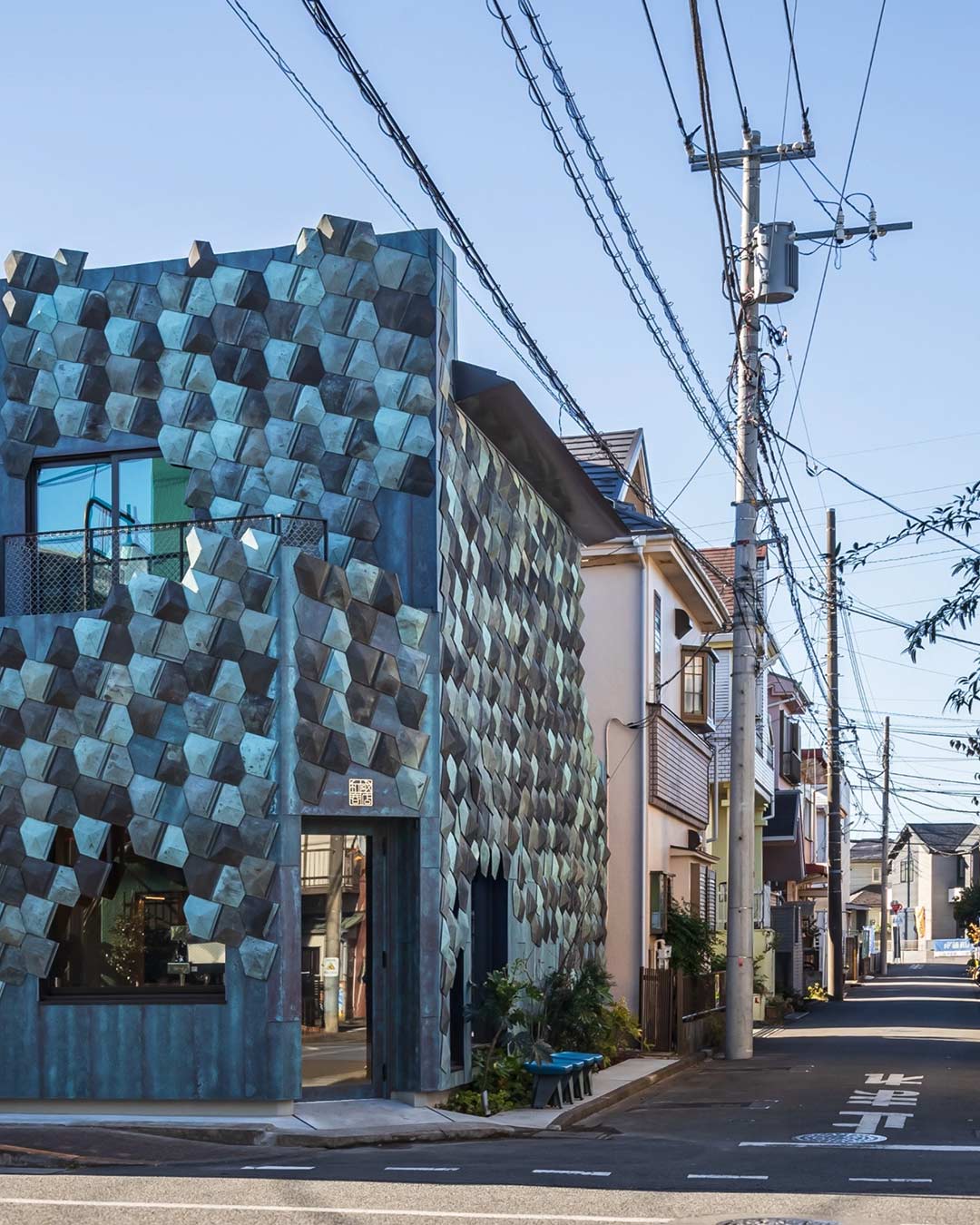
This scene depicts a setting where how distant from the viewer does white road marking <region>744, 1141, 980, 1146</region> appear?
552 inches

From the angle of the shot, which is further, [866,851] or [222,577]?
[866,851]

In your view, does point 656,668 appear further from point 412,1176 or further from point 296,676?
point 412,1176

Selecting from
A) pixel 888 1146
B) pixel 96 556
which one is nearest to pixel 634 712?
pixel 96 556

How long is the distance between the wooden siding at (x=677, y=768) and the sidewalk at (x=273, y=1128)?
11020mm

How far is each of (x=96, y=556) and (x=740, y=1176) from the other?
9.49m

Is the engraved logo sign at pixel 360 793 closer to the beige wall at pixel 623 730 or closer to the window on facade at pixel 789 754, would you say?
the beige wall at pixel 623 730

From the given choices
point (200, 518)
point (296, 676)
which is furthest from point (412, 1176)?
point (200, 518)

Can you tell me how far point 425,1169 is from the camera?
1291 centimetres

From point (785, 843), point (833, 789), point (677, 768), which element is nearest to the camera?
point (677, 768)

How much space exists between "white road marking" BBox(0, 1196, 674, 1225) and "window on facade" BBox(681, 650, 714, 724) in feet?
68.7

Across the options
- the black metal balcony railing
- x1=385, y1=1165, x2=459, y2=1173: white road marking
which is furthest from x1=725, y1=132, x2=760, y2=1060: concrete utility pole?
x1=385, y1=1165, x2=459, y2=1173: white road marking

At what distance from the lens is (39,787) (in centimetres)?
1692

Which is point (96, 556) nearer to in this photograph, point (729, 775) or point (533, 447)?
point (533, 447)

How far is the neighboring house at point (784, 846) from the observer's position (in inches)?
1853
